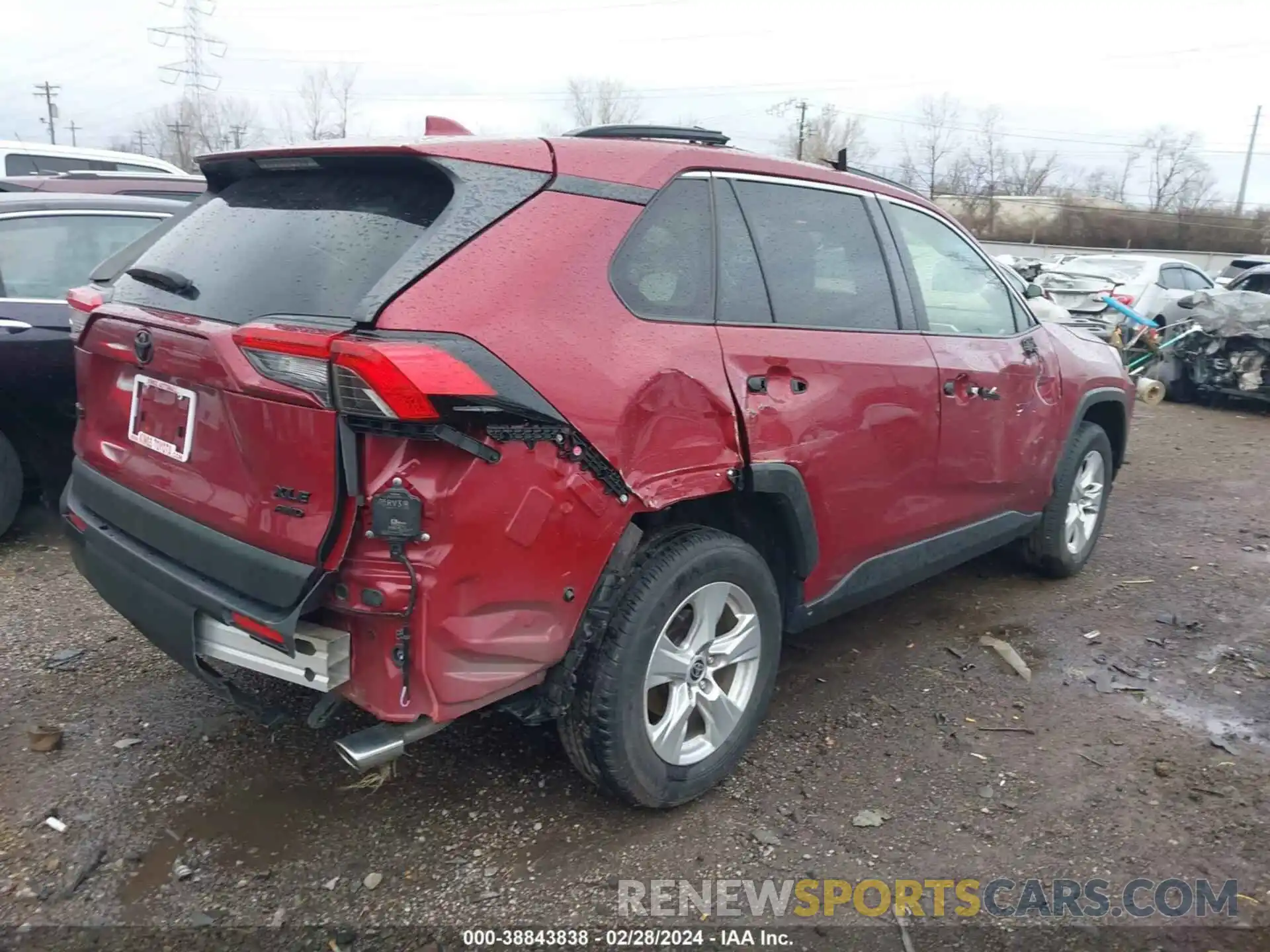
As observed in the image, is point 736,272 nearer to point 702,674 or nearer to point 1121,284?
point 702,674

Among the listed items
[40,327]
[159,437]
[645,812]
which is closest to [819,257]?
[645,812]

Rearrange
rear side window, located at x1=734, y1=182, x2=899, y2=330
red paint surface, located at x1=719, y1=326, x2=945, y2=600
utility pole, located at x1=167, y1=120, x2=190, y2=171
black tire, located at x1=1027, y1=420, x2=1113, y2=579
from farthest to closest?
utility pole, located at x1=167, y1=120, x2=190, y2=171
black tire, located at x1=1027, y1=420, x2=1113, y2=579
rear side window, located at x1=734, y1=182, x2=899, y2=330
red paint surface, located at x1=719, y1=326, x2=945, y2=600

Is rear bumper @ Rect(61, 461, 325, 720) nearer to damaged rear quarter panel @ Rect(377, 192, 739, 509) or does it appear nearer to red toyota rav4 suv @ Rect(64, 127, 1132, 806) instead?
red toyota rav4 suv @ Rect(64, 127, 1132, 806)

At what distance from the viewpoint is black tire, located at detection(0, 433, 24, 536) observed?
4840 mm

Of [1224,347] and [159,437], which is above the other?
[159,437]

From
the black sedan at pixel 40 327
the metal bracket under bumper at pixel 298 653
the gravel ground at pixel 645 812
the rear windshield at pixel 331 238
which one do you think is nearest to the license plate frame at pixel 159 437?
the rear windshield at pixel 331 238

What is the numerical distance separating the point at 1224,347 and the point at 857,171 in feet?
28.2

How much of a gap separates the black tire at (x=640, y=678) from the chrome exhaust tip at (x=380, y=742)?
438 mm

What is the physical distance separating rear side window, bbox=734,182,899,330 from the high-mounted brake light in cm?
131

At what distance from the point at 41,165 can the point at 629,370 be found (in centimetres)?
1145

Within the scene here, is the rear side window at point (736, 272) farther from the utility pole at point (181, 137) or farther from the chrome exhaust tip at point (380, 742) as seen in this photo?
the utility pole at point (181, 137)

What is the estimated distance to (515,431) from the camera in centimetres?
Result: 227

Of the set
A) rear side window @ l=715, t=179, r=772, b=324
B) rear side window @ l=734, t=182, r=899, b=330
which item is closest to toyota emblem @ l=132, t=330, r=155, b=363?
rear side window @ l=715, t=179, r=772, b=324

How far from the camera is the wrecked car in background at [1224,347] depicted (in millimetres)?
10000
